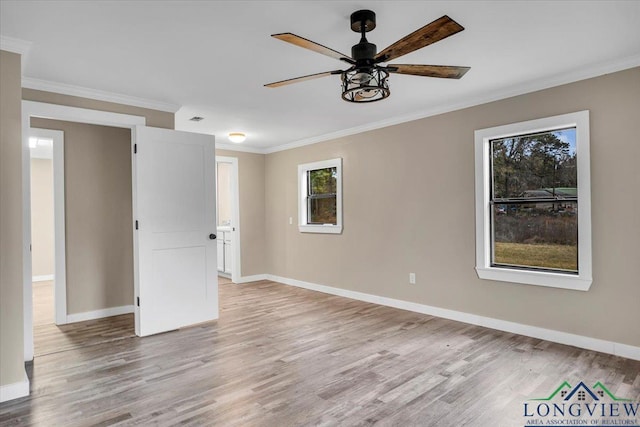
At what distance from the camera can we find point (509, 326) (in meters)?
3.67

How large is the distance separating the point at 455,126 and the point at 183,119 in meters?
3.24

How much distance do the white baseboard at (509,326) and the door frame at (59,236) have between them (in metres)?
3.35

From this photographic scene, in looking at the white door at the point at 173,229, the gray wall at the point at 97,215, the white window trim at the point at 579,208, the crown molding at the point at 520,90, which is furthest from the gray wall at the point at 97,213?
the white window trim at the point at 579,208

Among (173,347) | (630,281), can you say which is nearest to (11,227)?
(173,347)

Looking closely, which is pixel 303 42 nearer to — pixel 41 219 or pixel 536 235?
pixel 536 235

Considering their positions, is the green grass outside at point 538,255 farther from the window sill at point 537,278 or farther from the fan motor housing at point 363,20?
the fan motor housing at point 363,20

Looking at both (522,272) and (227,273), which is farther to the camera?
(227,273)

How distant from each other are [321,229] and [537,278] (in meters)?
3.05

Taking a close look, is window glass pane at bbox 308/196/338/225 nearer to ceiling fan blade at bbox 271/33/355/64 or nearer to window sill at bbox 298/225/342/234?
window sill at bbox 298/225/342/234

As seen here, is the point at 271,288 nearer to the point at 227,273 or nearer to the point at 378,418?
the point at 227,273

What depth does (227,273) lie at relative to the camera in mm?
7066

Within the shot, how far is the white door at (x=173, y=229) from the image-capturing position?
366cm

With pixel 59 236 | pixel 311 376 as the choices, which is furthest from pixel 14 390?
pixel 59 236

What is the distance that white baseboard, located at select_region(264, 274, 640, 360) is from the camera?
304 centimetres
